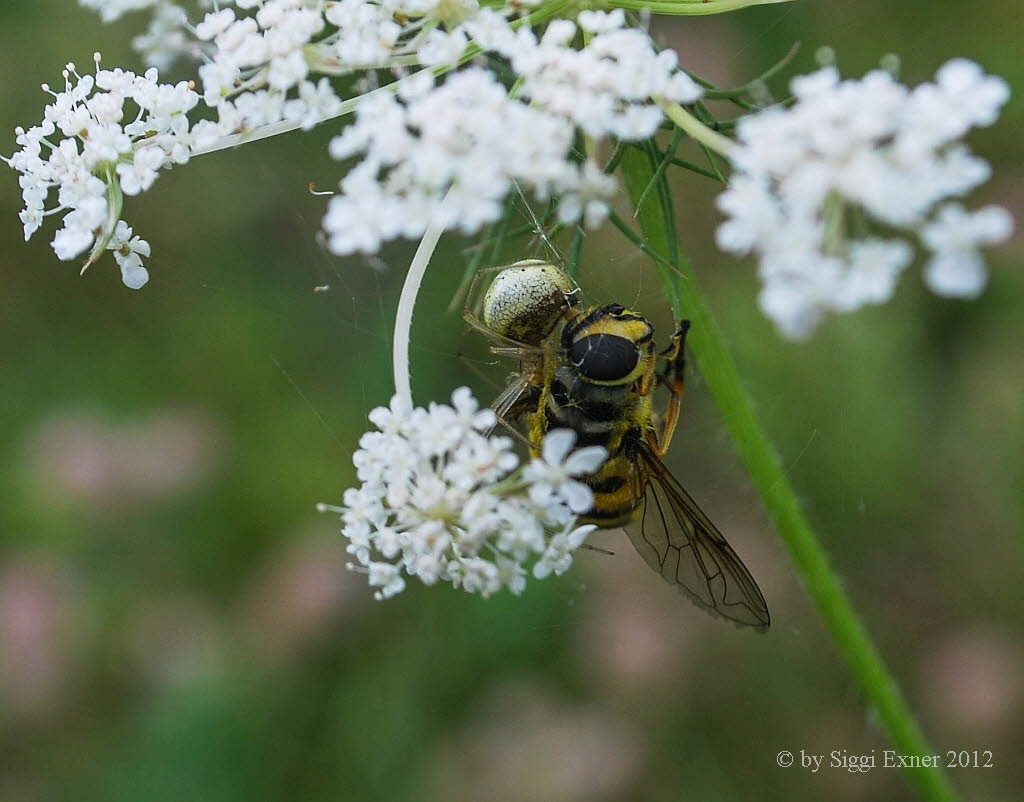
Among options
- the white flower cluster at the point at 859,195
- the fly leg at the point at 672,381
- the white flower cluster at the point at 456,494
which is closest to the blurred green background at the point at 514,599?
the fly leg at the point at 672,381

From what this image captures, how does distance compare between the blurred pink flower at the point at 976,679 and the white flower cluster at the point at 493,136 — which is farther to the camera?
the blurred pink flower at the point at 976,679

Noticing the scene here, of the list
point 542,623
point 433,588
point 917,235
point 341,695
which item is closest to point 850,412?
point 542,623

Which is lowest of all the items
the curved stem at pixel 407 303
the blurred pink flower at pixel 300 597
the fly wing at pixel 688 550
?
the blurred pink flower at pixel 300 597

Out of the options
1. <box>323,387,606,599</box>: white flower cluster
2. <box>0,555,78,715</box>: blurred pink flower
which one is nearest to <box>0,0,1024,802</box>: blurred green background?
<box>0,555,78,715</box>: blurred pink flower

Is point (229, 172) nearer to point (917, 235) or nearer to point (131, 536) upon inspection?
point (131, 536)

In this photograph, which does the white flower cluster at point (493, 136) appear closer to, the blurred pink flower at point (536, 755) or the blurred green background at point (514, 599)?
the blurred green background at point (514, 599)
